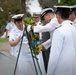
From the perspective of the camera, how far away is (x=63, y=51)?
4.99 metres

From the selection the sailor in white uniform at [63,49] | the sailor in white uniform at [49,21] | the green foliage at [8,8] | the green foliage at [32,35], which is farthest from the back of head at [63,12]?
the green foliage at [8,8]

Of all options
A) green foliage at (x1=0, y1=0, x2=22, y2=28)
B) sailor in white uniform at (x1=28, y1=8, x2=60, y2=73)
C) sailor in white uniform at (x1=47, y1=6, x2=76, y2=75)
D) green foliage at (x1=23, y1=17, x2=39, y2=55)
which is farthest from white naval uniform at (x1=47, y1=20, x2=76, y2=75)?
green foliage at (x1=0, y1=0, x2=22, y2=28)

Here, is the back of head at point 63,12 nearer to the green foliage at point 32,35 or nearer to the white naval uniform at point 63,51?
the white naval uniform at point 63,51

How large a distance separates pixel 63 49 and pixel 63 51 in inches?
1.1

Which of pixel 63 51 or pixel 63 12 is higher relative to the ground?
pixel 63 12

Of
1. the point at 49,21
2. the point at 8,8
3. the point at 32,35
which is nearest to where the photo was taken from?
the point at 32,35

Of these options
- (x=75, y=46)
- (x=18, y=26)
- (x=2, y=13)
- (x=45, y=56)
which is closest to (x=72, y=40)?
(x=75, y=46)

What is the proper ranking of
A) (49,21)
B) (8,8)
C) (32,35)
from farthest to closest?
1. (8,8)
2. (49,21)
3. (32,35)

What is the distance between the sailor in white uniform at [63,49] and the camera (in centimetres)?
493

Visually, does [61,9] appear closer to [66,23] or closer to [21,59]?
[66,23]

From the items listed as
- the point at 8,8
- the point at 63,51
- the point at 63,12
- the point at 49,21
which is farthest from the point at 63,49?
the point at 8,8

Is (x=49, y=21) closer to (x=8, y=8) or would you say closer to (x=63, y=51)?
(x=63, y=51)

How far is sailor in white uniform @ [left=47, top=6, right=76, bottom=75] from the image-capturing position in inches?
194

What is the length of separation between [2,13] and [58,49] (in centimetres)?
3260
